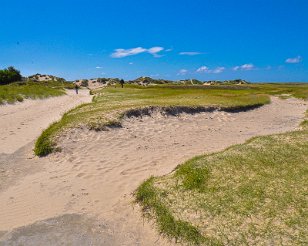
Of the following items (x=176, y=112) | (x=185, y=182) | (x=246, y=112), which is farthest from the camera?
(x=246, y=112)

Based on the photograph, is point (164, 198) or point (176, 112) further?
point (176, 112)

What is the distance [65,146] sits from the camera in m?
20.5

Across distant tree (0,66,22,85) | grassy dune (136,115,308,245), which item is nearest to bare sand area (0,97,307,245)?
grassy dune (136,115,308,245)

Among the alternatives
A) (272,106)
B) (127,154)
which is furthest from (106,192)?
(272,106)

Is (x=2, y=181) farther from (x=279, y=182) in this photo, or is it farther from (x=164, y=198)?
(x=279, y=182)

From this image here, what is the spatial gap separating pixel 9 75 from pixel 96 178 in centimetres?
14599

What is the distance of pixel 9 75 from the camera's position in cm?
14838

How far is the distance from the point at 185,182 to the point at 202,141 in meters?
10.4

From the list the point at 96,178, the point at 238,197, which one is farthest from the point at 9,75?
the point at 238,197

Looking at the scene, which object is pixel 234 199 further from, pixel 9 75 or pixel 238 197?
pixel 9 75

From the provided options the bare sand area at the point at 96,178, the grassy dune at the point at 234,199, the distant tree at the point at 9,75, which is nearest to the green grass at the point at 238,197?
the grassy dune at the point at 234,199

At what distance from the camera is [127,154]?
19.8 metres

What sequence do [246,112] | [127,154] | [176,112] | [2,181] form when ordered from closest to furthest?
[2,181], [127,154], [176,112], [246,112]

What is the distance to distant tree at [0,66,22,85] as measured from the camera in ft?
479
